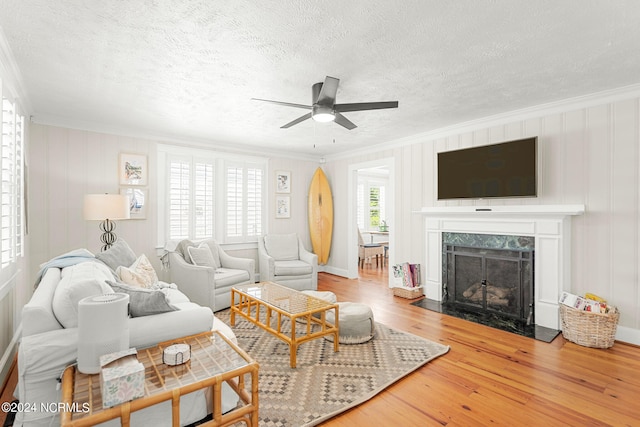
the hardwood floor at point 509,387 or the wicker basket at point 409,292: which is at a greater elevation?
the wicker basket at point 409,292

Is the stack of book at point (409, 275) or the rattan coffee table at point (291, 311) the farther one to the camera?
the stack of book at point (409, 275)

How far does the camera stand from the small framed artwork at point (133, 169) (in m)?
4.44

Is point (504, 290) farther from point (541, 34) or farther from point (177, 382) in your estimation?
point (177, 382)

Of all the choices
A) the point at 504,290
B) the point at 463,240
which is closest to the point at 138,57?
the point at 463,240

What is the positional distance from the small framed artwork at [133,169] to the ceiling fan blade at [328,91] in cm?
322

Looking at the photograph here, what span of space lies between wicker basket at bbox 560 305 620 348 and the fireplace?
1.64 feet

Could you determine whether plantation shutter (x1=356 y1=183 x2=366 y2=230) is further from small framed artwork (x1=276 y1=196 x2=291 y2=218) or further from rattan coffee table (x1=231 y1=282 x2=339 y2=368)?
rattan coffee table (x1=231 y1=282 x2=339 y2=368)

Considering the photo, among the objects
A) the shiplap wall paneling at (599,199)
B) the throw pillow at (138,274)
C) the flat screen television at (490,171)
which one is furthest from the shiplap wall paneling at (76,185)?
the shiplap wall paneling at (599,199)

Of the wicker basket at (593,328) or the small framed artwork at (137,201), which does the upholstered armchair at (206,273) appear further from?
the wicker basket at (593,328)

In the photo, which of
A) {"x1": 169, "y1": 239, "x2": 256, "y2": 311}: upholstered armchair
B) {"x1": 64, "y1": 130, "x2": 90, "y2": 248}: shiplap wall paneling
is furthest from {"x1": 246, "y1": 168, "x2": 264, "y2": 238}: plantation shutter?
{"x1": 64, "y1": 130, "x2": 90, "y2": 248}: shiplap wall paneling

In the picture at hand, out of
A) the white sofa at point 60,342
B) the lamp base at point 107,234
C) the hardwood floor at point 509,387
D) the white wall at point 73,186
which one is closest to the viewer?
the white sofa at point 60,342

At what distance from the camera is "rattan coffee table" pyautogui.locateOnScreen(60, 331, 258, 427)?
1301 mm

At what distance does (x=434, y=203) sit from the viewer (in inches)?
183

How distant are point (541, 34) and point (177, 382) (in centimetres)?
303
